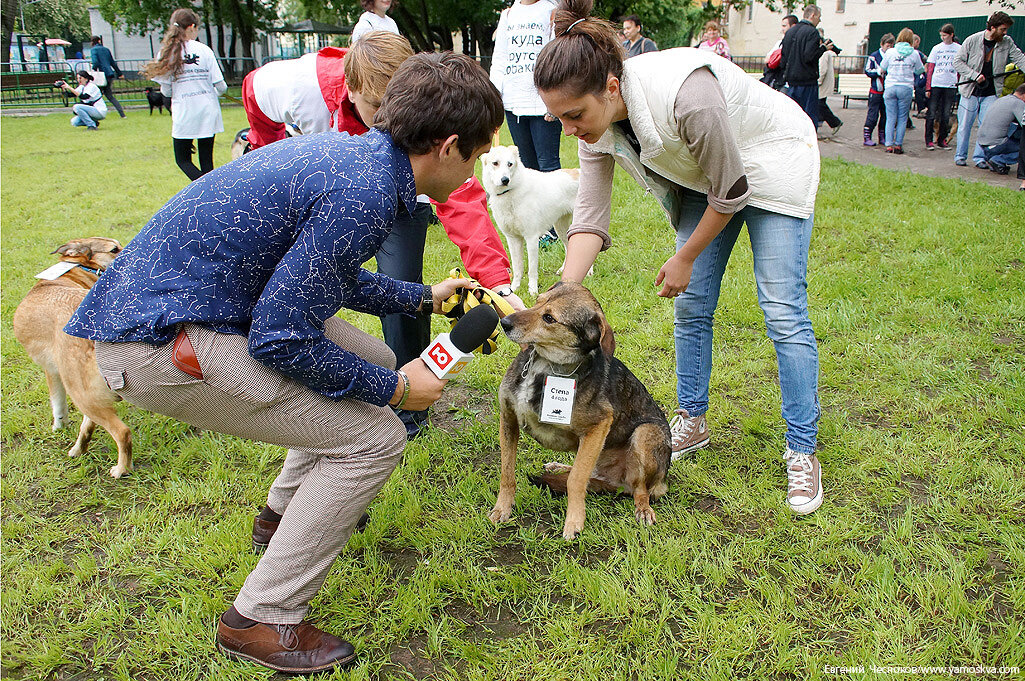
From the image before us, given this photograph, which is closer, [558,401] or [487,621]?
[487,621]

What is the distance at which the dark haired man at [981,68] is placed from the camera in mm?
11008

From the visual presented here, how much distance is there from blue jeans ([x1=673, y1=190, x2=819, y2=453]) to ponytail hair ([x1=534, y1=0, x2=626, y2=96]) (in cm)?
92

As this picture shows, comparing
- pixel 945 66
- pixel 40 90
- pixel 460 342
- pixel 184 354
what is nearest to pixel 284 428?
pixel 184 354

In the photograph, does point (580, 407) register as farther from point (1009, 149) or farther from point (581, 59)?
point (1009, 149)

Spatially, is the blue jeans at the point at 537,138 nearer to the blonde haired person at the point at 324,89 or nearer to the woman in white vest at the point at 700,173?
the blonde haired person at the point at 324,89

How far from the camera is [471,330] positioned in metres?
2.24

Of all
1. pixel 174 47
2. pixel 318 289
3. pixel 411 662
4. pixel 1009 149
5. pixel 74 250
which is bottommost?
pixel 411 662

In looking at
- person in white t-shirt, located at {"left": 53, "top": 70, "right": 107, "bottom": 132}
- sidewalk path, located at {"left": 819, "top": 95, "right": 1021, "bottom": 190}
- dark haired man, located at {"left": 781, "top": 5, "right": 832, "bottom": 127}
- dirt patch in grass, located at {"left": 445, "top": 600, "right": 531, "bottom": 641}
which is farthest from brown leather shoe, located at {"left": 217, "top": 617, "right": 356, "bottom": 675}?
person in white t-shirt, located at {"left": 53, "top": 70, "right": 107, "bottom": 132}

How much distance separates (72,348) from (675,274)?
9.93ft

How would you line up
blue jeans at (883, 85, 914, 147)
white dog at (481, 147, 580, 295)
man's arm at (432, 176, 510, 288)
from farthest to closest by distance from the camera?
blue jeans at (883, 85, 914, 147) → white dog at (481, 147, 580, 295) → man's arm at (432, 176, 510, 288)

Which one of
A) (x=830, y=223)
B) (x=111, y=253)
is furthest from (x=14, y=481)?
(x=830, y=223)

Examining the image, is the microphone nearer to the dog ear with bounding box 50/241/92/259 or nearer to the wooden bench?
the dog ear with bounding box 50/241/92/259

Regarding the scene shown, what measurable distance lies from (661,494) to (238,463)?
2290 millimetres

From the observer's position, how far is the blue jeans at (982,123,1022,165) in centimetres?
1068
